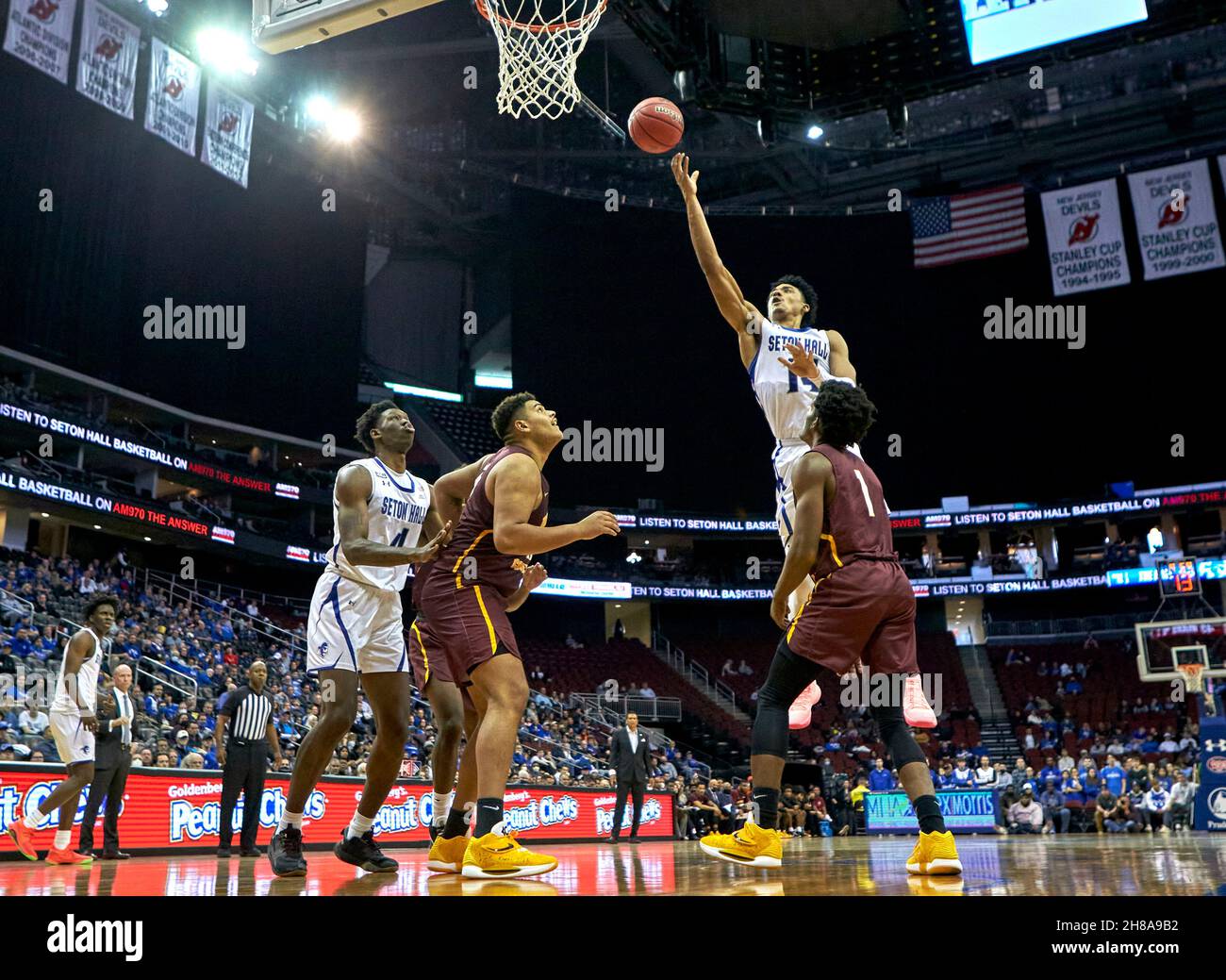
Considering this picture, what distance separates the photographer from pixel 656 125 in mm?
7219

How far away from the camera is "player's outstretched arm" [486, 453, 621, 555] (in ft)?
14.1

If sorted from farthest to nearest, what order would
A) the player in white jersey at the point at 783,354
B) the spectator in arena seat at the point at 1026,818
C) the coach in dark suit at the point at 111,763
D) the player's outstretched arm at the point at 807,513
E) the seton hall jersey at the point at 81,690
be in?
the spectator in arena seat at the point at 1026,818 < the coach in dark suit at the point at 111,763 < the seton hall jersey at the point at 81,690 < the player in white jersey at the point at 783,354 < the player's outstretched arm at the point at 807,513

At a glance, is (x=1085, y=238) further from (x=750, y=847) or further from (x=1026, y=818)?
(x=750, y=847)

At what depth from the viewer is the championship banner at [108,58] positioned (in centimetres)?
2448

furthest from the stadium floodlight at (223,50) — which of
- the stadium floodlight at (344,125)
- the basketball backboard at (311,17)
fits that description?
the basketball backboard at (311,17)

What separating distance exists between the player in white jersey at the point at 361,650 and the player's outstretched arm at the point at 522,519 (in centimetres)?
74

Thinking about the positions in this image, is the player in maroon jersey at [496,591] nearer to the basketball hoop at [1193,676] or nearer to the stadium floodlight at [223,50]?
the basketball hoop at [1193,676]

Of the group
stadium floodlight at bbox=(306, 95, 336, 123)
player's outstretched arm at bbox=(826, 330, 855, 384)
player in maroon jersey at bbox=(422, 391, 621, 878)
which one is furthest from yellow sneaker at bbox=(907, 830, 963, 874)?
stadium floodlight at bbox=(306, 95, 336, 123)

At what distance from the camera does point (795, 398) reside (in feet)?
21.0

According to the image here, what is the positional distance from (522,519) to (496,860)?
132cm

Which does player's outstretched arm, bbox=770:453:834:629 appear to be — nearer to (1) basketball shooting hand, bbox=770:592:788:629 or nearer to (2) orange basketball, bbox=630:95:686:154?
(1) basketball shooting hand, bbox=770:592:788:629

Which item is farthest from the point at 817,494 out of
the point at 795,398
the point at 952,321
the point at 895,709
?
the point at 952,321

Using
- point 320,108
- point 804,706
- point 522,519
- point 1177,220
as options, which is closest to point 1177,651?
point 1177,220

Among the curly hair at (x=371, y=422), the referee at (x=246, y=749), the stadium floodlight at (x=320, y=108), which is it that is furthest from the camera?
the stadium floodlight at (x=320, y=108)
